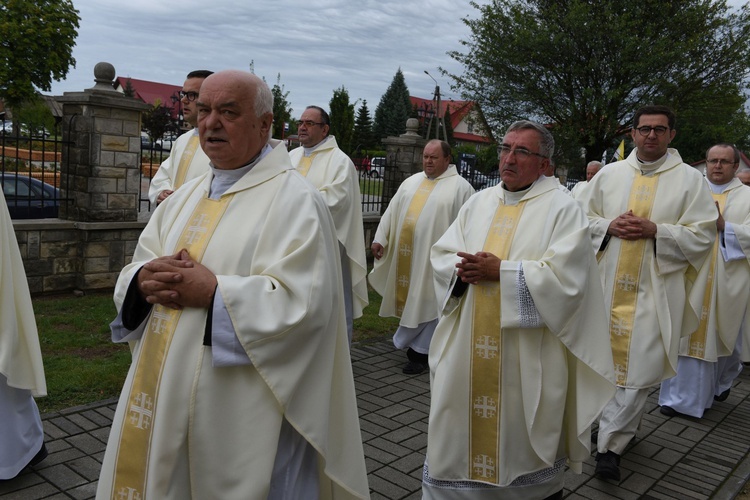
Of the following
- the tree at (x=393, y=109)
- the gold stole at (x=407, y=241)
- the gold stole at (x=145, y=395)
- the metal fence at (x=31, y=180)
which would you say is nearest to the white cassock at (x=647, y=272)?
the gold stole at (x=407, y=241)

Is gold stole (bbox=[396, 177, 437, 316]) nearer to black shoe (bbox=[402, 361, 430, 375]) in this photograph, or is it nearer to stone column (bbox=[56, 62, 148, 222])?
black shoe (bbox=[402, 361, 430, 375])

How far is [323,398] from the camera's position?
2.67 m

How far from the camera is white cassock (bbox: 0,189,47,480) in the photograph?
3852mm

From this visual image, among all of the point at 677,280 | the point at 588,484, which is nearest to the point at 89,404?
the point at 588,484

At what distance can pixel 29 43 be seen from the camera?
108 ft

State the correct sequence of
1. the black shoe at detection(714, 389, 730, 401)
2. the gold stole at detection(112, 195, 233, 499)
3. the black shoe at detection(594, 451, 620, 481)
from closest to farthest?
1. the gold stole at detection(112, 195, 233, 499)
2. the black shoe at detection(594, 451, 620, 481)
3. the black shoe at detection(714, 389, 730, 401)

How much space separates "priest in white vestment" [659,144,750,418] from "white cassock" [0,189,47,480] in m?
5.11

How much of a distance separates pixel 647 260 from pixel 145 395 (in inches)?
151

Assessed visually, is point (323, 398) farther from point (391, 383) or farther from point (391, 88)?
point (391, 88)

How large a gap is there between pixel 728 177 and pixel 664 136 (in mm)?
2569

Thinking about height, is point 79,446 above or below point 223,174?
below

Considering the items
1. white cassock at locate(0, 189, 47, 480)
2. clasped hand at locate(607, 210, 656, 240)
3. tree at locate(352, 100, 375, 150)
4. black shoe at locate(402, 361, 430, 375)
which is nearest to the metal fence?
white cassock at locate(0, 189, 47, 480)

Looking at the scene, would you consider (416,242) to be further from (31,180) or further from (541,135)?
(31,180)

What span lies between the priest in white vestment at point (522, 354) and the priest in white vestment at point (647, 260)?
49.1 inches
